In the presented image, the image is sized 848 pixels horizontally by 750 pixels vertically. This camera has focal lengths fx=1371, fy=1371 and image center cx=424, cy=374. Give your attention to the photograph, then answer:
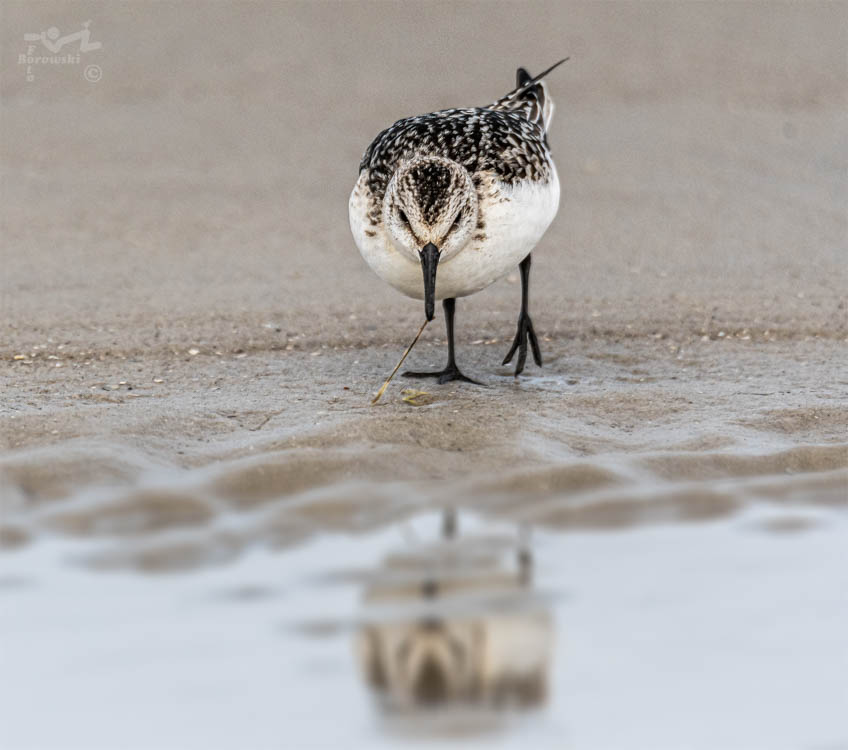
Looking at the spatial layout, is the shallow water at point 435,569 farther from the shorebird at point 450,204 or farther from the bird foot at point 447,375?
the shorebird at point 450,204

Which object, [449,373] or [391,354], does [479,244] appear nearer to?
[449,373]

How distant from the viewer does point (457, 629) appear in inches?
140

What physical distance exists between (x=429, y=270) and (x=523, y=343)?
1.13 m

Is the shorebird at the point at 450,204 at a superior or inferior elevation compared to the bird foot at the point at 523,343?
superior

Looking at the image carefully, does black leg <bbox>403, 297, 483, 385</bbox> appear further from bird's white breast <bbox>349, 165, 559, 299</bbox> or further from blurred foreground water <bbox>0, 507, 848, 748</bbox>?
blurred foreground water <bbox>0, 507, 848, 748</bbox>

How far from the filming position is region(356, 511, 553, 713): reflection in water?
3.25 m

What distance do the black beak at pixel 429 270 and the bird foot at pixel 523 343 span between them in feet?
3.27

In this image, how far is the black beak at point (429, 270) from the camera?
5250 mm

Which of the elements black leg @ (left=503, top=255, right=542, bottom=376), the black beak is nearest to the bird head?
the black beak

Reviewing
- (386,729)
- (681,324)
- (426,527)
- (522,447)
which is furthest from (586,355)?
(386,729)

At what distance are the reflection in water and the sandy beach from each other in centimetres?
A: 9

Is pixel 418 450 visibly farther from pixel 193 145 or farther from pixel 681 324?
pixel 193 145

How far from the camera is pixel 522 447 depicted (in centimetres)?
495

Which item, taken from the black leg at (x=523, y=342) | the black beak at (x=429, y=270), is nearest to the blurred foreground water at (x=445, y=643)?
the black beak at (x=429, y=270)
